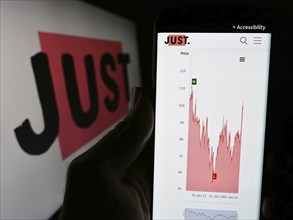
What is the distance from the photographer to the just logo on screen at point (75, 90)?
23.3 inches

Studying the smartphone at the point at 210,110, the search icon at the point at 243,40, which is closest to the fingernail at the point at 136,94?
the smartphone at the point at 210,110

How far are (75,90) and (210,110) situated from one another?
1.28ft

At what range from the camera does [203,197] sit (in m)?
0.41

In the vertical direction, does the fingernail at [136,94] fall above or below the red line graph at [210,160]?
above

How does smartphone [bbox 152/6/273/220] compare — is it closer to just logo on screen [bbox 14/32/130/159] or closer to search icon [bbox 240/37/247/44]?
search icon [bbox 240/37/247/44]

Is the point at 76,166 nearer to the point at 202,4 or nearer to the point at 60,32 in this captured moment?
the point at 202,4

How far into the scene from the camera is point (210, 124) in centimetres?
40

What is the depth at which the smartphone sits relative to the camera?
39 centimetres

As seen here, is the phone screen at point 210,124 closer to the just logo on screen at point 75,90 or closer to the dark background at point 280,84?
the dark background at point 280,84

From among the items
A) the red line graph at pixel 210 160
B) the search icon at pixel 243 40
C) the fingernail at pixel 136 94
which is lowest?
the red line graph at pixel 210 160

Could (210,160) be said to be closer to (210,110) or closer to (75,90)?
(210,110)

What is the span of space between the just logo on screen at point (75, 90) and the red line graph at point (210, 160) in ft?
0.92

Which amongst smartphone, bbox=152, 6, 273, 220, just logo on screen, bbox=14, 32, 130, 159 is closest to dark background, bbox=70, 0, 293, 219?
smartphone, bbox=152, 6, 273, 220

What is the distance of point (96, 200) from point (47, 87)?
1.02ft
